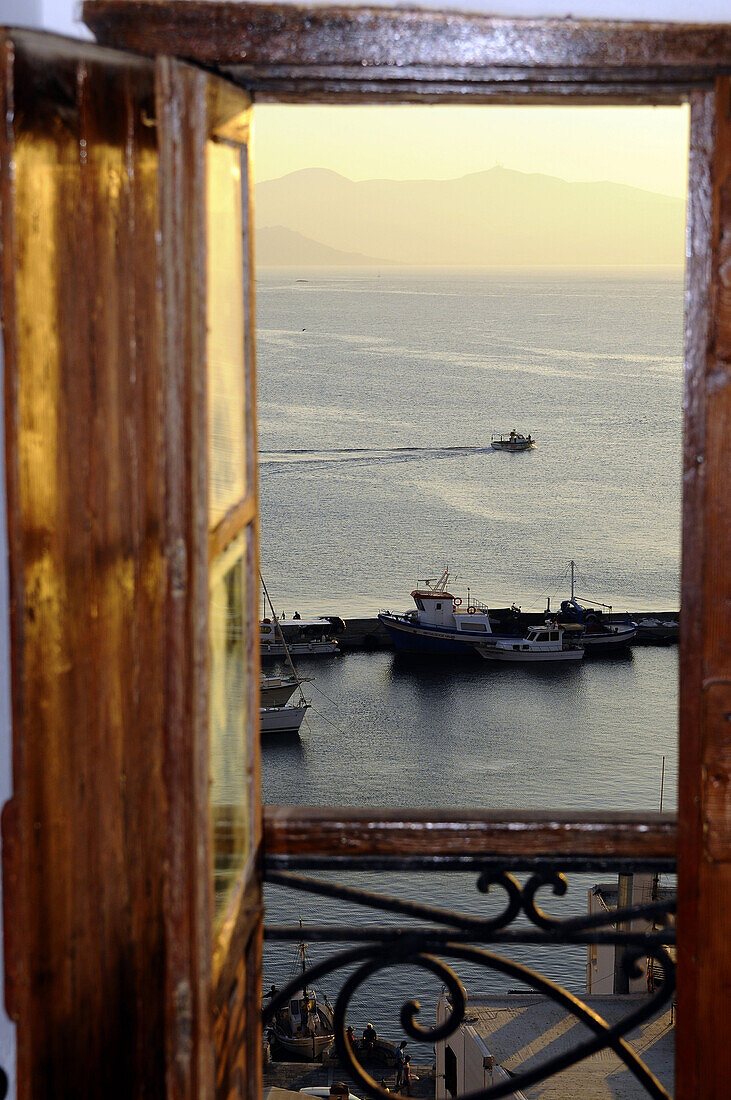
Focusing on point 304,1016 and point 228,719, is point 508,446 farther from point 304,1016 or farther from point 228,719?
point 228,719

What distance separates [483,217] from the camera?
50.2 metres

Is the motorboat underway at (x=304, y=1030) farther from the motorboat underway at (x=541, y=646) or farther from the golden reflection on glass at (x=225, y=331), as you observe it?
the golden reflection on glass at (x=225, y=331)

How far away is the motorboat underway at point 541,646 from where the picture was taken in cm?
2989

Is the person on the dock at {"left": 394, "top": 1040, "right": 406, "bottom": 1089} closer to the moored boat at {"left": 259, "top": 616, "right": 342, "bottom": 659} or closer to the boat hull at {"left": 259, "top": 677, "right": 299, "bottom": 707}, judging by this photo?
the boat hull at {"left": 259, "top": 677, "right": 299, "bottom": 707}

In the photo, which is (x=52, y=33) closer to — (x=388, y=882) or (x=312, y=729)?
(x=388, y=882)

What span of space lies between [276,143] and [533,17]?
156ft

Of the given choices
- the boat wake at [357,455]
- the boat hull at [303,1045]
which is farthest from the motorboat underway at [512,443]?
the boat hull at [303,1045]

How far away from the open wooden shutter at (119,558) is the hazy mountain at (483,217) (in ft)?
156

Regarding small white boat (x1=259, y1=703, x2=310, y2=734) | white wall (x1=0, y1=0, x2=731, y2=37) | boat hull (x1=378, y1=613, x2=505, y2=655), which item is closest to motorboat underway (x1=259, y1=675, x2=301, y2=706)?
small white boat (x1=259, y1=703, x2=310, y2=734)

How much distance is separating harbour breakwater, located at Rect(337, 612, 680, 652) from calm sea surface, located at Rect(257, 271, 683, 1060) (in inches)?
16.0

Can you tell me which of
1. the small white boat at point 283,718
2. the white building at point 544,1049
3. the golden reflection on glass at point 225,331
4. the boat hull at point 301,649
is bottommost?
the small white boat at point 283,718

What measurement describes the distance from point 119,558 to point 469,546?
34036 mm

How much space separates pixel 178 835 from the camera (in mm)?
1001

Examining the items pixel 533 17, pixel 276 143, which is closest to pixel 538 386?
pixel 276 143
